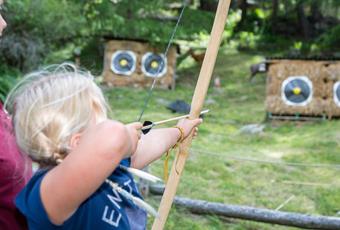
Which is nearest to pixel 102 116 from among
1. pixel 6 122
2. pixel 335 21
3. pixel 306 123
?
pixel 6 122

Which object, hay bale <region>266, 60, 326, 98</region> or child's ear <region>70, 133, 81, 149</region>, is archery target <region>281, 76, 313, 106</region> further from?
child's ear <region>70, 133, 81, 149</region>

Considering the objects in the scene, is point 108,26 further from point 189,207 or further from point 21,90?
point 21,90

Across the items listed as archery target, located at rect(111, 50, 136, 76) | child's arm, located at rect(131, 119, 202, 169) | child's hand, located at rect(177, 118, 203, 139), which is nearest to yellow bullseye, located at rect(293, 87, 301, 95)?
archery target, located at rect(111, 50, 136, 76)

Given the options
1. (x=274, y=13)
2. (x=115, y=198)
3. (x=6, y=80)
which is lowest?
(x=274, y=13)

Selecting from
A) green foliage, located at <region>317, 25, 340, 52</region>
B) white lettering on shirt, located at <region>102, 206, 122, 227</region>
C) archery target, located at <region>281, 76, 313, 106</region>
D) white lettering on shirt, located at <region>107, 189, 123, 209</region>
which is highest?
white lettering on shirt, located at <region>107, 189, 123, 209</region>

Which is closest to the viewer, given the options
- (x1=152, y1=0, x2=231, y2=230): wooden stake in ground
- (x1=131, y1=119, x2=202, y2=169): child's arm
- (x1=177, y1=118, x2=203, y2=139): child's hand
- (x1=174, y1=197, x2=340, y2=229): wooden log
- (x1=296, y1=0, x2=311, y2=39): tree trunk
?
(x1=131, y1=119, x2=202, y2=169): child's arm

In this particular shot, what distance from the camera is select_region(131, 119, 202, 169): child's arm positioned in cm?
151

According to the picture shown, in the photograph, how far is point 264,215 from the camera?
374 centimetres

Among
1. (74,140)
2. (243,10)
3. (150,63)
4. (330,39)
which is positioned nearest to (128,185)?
(74,140)

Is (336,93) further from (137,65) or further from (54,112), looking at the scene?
(54,112)

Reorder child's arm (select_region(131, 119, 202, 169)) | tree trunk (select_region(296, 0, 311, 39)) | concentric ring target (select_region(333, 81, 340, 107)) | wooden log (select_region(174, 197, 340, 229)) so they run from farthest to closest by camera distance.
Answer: tree trunk (select_region(296, 0, 311, 39)) < concentric ring target (select_region(333, 81, 340, 107)) < wooden log (select_region(174, 197, 340, 229)) < child's arm (select_region(131, 119, 202, 169))

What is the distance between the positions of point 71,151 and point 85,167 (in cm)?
8

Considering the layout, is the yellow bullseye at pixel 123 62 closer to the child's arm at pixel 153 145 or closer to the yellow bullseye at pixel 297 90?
the yellow bullseye at pixel 297 90

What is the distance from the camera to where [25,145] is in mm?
1161
